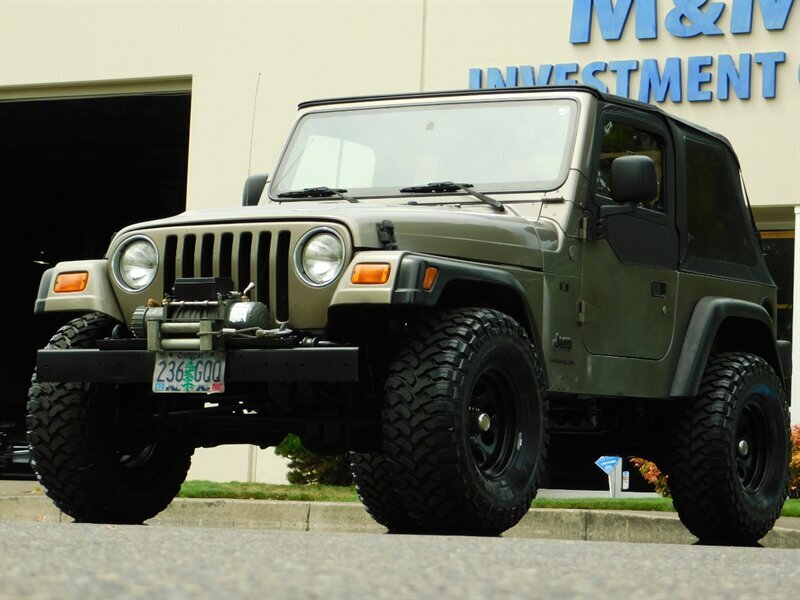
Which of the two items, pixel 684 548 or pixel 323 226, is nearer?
pixel 684 548

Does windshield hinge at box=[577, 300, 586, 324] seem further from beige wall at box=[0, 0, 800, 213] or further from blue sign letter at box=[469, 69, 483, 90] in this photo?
blue sign letter at box=[469, 69, 483, 90]

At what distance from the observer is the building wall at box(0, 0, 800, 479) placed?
15148 mm

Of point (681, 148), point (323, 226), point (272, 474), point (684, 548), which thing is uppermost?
point (681, 148)

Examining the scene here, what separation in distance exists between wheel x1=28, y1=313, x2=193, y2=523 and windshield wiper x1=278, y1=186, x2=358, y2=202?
1295 mm

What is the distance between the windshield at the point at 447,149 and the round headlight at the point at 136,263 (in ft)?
4.13

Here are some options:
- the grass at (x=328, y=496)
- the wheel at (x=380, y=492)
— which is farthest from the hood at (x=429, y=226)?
the grass at (x=328, y=496)

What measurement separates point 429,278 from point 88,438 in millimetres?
1779

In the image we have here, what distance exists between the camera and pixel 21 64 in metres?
18.6

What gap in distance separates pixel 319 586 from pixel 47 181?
2801 cm

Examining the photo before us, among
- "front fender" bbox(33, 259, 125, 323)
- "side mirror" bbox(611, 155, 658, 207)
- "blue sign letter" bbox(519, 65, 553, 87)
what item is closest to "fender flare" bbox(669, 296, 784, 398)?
"side mirror" bbox(611, 155, 658, 207)

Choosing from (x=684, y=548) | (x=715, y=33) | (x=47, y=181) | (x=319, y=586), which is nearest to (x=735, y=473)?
(x=684, y=548)

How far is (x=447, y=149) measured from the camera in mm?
7734

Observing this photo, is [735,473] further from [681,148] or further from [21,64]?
[21,64]

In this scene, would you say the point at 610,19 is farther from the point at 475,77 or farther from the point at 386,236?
the point at 386,236
